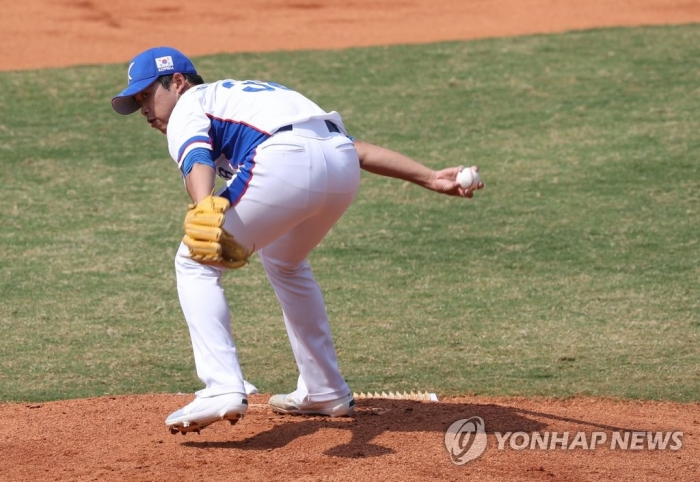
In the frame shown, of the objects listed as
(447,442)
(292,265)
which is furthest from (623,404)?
(292,265)

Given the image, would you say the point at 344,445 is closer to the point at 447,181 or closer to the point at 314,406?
the point at 314,406

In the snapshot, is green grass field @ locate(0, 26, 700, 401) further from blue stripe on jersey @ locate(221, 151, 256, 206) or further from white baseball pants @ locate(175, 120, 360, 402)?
blue stripe on jersey @ locate(221, 151, 256, 206)

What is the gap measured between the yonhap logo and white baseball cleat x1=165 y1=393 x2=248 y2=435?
782 mm

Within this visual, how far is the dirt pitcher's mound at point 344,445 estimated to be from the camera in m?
3.78

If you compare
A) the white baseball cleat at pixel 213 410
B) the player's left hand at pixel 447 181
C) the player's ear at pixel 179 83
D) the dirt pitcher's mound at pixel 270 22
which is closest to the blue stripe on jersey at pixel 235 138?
the player's ear at pixel 179 83

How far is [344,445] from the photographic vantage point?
4.03 meters

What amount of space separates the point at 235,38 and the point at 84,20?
215cm

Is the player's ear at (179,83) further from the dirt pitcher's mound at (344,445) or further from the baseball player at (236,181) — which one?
the dirt pitcher's mound at (344,445)

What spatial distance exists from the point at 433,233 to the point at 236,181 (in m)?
4.22

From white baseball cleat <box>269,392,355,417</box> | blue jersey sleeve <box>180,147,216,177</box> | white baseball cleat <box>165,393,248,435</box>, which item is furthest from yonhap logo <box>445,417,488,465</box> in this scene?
blue jersey sleeve <box>180,147,216,177</box>

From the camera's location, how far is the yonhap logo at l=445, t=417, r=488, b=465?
3900 millimetres

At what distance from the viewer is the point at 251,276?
7340 mm

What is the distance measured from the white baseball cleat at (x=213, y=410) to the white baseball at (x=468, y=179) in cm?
113

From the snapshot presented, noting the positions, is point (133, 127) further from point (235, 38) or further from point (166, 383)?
point (166, 383)
